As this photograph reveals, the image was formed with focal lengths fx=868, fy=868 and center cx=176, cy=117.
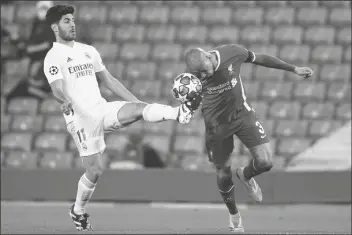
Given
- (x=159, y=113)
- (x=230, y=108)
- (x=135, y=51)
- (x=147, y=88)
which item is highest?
(x=159, y=113)

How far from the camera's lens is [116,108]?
748cm

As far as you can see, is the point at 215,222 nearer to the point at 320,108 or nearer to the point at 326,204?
the point at 326,204

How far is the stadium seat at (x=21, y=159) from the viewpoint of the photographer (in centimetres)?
1269

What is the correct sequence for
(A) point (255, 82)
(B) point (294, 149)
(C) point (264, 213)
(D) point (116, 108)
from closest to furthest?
(D) point (116, 108) → (C) point (264, 213) → (B) point (294, 149) → (A) point (255, 82)

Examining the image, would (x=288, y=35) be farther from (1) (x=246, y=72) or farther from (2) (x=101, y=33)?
(2) (x=101, y=33)

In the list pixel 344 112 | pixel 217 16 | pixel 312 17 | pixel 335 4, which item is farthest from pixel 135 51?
pixel 344 112

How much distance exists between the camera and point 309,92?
41.6 feet

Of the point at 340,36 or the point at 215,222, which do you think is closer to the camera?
the point at 215,222

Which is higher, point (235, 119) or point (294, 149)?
point (235, 119)

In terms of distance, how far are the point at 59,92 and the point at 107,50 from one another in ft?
21.0

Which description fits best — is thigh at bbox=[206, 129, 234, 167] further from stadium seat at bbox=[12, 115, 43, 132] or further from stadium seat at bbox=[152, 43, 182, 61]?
stadium seat at bbox=[12, 115, 43, 132]

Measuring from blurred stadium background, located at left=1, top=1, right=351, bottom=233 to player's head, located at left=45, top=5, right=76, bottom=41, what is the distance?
4563 mm

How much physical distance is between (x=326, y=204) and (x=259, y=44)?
2780 millimetres

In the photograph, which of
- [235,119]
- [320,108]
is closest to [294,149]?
[320,108]
